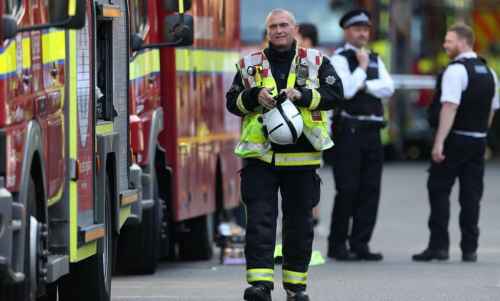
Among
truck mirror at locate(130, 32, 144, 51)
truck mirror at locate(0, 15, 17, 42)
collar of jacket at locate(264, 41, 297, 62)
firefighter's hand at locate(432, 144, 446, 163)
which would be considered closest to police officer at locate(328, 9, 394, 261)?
firefighter's hand at locate(432, 144, 446, 163)

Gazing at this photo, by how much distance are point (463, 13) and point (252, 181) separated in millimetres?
22158

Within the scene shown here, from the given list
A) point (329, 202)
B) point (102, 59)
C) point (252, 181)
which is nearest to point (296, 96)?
point (252, 181)

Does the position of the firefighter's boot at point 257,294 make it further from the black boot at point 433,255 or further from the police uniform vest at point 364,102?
the black boot at point 433,255

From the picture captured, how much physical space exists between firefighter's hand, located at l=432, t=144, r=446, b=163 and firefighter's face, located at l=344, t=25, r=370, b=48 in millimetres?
1031

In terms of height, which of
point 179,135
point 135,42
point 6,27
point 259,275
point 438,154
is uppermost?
point 6,27

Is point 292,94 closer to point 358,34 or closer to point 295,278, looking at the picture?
point 295,278

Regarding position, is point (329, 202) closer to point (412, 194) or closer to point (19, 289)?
point (412, 194)

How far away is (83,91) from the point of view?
9391 mm

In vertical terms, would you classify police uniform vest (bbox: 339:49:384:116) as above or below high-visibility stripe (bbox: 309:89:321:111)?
below

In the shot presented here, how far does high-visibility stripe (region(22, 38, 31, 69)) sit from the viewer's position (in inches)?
311

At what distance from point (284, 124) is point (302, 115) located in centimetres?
25

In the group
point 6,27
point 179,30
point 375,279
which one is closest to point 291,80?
point 179,30

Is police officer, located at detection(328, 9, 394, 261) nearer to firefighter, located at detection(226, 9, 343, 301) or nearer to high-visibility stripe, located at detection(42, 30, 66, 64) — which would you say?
firefighter, located at detection(226, 9, 343, 301)

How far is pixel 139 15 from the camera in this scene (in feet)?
40.9
